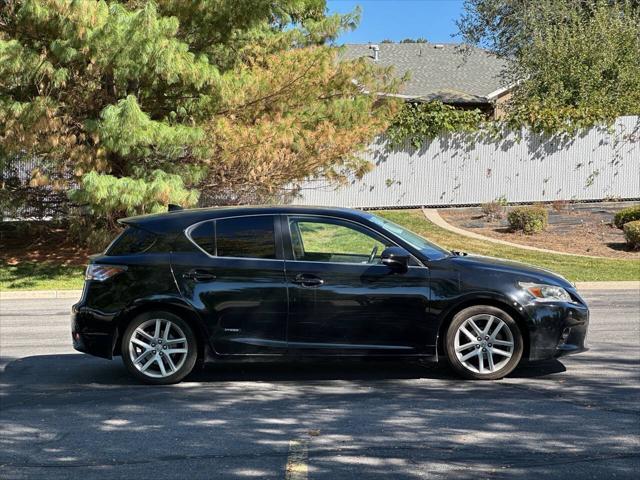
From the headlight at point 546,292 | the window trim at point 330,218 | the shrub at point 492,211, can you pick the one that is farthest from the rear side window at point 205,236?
the shrub at point 492,211

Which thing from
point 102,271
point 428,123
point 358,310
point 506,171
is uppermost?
point 428,123

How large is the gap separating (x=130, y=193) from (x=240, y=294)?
30.9 ft

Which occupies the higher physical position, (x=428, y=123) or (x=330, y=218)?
(x=428, y=123)

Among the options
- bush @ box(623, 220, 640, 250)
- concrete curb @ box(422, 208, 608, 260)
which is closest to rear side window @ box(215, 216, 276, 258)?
concrete curb @ box(422, 208, 608, 260)

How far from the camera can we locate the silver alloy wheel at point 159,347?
7.13 metres

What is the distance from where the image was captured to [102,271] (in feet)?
23.8

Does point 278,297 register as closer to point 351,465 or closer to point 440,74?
point 351,465

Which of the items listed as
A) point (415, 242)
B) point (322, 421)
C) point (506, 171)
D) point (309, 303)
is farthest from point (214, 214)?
point (506, 171)

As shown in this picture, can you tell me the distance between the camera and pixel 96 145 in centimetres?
1653

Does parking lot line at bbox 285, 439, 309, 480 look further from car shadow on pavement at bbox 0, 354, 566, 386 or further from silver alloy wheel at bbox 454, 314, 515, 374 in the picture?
silver alloy wheel at bbox 454, 314, 515, 374

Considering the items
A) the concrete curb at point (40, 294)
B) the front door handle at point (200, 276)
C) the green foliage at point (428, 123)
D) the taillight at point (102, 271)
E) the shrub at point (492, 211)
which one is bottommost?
the concrete curb at point (40, 294)

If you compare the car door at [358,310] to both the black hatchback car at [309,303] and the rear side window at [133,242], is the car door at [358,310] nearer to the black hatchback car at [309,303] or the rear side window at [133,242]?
the black hatchback car at [309,303]

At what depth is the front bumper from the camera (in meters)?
6.99

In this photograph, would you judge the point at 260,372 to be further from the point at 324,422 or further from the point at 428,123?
the point at 428,123
